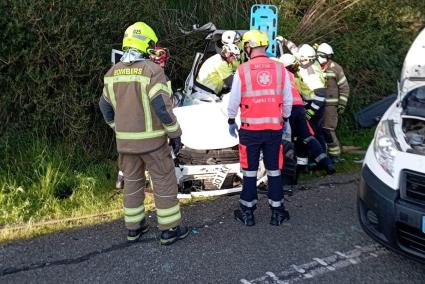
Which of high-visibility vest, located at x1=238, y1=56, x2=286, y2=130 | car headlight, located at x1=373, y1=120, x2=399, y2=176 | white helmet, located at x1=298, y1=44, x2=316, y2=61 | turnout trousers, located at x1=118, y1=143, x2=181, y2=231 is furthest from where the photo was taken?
white helmet, located at x1=298, y1=44, x2=316, y2=61

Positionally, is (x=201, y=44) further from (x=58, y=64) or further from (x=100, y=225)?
(x=100, y=225)

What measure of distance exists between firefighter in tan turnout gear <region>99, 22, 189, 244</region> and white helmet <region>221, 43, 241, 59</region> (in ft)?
7.68

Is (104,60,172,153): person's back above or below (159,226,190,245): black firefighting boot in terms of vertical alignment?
above

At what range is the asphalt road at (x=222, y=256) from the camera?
13.0 feet

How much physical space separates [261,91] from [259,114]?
22 cm

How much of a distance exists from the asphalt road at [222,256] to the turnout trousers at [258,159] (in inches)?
10.6

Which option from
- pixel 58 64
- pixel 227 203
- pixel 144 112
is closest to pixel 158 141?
pixel 144 112

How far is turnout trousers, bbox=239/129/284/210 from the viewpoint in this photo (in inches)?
193

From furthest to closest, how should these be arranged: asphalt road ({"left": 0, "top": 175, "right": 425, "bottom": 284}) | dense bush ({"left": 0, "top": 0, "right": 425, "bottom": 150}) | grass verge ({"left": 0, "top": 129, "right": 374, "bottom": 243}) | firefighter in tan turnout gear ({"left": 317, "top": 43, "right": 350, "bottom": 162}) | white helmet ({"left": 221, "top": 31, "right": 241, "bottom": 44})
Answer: firefighter in tan turnout gear ({"left": 317, "top": 43, "right": 350, "bottom": 162}) → white helmet ({"left": 221, "top": 31, "right": 241, "bottom": 44}) → dense bush ({"left": 0, "top": 0, "right": 425, "bottom": 150}) → grass verge ({"left": 0, "top": 129, "right": 374, "bottom": 243}) → asphalt road ({"left": 0, "top": 175, "right": 425, "bottom": 284})

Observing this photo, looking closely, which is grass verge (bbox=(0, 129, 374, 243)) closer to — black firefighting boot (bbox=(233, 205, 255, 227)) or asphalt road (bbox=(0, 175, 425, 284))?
asphalt road (bbox=(0, 175, 425, 284))

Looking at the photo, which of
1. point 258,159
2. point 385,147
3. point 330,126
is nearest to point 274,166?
point 258,159

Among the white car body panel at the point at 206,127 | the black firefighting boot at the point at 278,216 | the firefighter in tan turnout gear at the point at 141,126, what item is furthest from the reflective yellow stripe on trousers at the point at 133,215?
the black firefighting boot at the point at 278,216

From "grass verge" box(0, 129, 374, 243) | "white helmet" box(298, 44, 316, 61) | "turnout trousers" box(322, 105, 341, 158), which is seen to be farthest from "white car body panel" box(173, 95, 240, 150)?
"turnout trousers" box(322, 105, 341, 158)

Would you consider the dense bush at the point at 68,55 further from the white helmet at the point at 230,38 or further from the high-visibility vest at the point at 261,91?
the high-visibility vest at the point at 261,91
